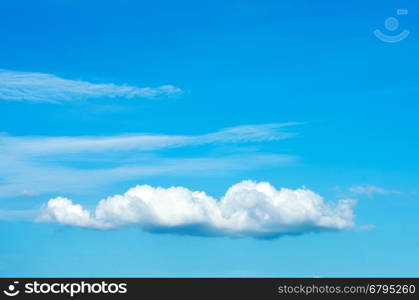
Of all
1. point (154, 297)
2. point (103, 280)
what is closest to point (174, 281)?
point (154, 297)

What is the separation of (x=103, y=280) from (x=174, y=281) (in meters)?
6.64

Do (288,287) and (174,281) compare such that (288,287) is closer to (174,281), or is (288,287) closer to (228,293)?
(228,293)

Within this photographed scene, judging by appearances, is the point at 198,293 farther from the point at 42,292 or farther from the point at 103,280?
the point at 42,292

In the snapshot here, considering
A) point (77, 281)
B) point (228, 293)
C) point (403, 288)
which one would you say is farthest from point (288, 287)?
point (77, 281)

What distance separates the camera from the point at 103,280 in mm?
49750

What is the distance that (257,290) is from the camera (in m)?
49.6

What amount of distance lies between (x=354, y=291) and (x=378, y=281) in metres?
2.44

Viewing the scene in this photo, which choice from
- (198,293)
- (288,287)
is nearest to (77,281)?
(198,293)

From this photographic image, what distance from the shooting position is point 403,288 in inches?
1981

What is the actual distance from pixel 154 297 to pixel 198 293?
404 centimetres

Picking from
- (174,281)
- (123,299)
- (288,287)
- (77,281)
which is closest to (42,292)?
(77,281)

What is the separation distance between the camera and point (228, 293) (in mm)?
48781

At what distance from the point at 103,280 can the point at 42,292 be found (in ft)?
18.4

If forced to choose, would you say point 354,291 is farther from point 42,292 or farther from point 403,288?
point 42,292
